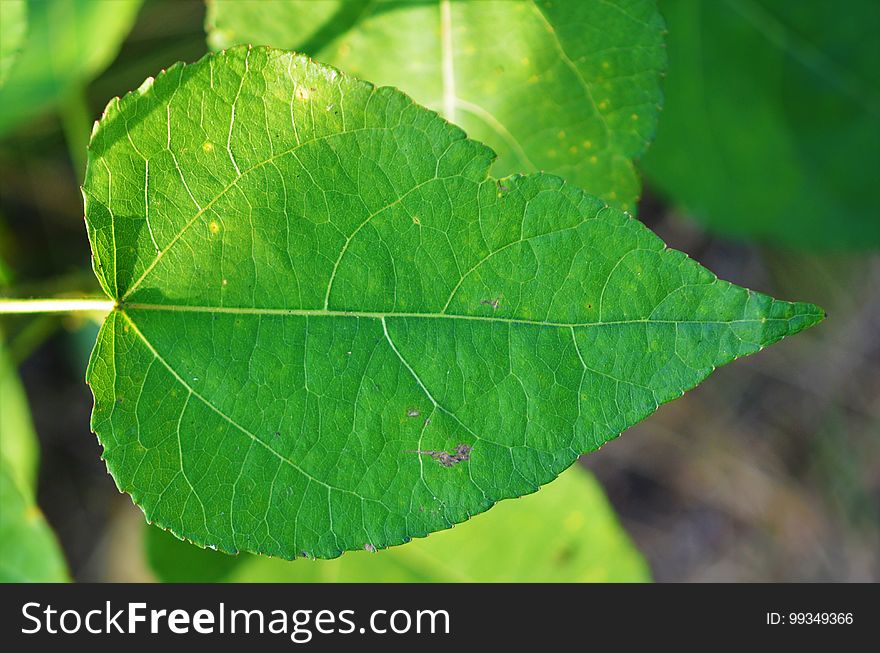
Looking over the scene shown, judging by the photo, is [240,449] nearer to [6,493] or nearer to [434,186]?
[434,186]

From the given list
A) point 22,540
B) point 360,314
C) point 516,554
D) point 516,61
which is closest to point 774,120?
point 516,61

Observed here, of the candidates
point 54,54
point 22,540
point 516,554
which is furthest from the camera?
point 516,554

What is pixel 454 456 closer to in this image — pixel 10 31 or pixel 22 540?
pixel 10 31

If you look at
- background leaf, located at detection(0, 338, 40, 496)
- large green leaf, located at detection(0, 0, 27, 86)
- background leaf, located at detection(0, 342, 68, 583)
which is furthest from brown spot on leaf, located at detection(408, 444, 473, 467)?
background leaf, located at detection(0, 338, 40, 496)

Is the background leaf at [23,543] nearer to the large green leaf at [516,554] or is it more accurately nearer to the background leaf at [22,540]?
the background leaf at [22,540]

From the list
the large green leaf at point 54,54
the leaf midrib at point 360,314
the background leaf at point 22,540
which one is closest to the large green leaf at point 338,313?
the leaf midrib at point 360,314
